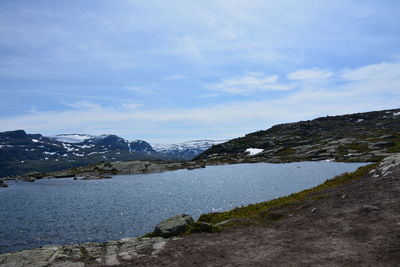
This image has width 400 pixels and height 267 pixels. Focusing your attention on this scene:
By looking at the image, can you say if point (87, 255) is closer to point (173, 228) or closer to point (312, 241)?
point (173, 228)

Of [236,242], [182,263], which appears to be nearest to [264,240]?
[236,242]

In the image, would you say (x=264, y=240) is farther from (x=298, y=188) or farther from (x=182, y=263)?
(x=298, y=188)

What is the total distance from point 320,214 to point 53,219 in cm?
4616

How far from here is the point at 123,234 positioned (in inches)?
1587

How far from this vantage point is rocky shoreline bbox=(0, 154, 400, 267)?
19.4 m

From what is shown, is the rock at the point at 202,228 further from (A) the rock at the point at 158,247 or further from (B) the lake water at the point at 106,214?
(B) the lake water at the point at 106,214

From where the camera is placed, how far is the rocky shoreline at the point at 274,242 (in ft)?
63.6

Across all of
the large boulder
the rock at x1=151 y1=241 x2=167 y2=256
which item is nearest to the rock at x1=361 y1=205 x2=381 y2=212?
the large boulder

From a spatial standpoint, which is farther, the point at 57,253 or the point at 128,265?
the point at 57,253

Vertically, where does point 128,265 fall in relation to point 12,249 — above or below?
above

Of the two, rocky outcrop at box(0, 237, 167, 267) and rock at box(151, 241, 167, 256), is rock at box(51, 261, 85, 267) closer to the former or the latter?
rocky outcrop at box(0, 237, 167, 267)

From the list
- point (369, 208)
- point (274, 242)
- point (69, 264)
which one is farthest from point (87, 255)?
point (369, 208)

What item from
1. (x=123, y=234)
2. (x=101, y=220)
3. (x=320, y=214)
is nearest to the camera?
(x=320, y=214)

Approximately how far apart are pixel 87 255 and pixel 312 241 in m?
17.6
